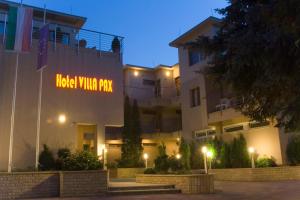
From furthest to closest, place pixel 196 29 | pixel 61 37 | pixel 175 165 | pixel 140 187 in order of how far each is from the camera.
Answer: pixel 196 29 < pixel 61 37 < pixel 175 165 < pixel 140 187

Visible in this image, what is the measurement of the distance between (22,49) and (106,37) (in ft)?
19.8

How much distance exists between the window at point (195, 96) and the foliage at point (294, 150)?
358 inches

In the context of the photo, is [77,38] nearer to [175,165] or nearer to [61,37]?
[61,37]

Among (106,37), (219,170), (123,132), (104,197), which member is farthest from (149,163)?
(104,197)

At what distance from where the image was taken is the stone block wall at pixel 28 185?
12.9 metres

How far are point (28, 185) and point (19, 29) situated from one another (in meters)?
6.61

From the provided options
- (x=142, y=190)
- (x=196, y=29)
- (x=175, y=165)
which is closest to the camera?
(x=142, y=190)

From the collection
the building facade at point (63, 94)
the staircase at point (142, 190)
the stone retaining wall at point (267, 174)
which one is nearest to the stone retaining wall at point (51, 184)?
the staircase at point (142, 190)

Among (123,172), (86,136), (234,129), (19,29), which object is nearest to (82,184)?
(86,136)

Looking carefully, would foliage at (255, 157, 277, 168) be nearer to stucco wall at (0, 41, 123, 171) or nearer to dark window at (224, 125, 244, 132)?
dark window at (224, 125, 244, 132)

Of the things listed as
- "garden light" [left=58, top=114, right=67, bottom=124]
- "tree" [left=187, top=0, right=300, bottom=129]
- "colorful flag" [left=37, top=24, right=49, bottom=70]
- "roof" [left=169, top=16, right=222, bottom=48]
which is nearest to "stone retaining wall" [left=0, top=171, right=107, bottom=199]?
"garden light" [left=58, top=114, right=67, bottom=124]

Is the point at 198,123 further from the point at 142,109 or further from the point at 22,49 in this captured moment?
the point at 22,49

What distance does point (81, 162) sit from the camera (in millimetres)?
13797

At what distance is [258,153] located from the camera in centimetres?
2231
